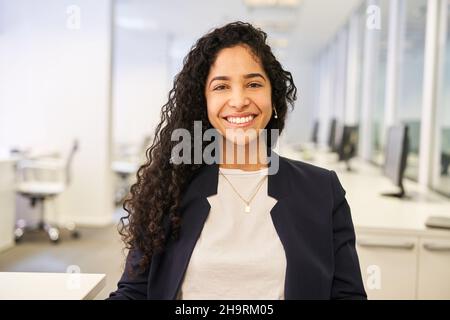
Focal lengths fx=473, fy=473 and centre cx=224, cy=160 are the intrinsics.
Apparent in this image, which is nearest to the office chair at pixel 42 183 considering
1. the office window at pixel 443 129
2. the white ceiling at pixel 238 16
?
the white ceiling at pixel 238 16

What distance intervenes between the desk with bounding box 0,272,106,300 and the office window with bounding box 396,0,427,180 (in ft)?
7.31

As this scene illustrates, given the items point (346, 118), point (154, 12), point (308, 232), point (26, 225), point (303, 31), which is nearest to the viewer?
point (308, 232)

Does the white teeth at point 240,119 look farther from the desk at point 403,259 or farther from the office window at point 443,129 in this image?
the office window at point 443,129

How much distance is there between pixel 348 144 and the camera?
3369 mm

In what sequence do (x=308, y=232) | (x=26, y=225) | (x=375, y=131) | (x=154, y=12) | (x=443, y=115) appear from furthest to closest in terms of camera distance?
(x=154, y=12), (x=375, y=131), (x=26, y=225), (x=443, y=115), (x=308, y=232)

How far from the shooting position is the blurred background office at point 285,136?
1659 mm

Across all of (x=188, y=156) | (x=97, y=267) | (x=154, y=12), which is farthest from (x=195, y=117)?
(x=154, y=12)

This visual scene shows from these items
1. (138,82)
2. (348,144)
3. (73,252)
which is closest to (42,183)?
(73,252)

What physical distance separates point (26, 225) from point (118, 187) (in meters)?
2.16

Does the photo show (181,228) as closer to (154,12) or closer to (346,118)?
→ (346,118)

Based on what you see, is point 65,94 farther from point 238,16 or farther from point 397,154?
point 397,154

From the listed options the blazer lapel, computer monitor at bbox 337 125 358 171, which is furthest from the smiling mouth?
computer monitor at bbox 337 125 358 171

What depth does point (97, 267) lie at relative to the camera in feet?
9.14

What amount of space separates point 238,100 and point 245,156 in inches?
5.9
